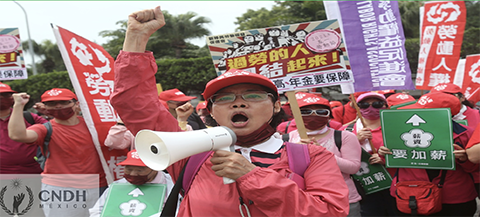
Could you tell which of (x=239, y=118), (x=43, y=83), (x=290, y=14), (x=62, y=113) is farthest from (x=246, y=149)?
(x=290, y=14)

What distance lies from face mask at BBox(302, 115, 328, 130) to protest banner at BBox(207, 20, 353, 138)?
35 centimetres

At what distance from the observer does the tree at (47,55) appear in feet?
116

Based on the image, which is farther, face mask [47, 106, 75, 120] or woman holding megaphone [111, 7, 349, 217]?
face mask [47, 106, 75, 120]

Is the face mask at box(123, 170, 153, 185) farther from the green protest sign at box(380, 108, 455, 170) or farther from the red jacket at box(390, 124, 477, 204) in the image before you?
the red jacket at box(390, 124, 477, 204)

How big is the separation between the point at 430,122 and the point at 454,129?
28cm

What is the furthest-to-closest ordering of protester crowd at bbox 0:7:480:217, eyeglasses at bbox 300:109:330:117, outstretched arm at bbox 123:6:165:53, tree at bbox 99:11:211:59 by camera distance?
tree at bbox 99:11:211:59, eyeglasses at bbox 300:109:330:117, outstretched arm at bbox 123:6:165:53, protester crowd at bbox 0:7:480:217

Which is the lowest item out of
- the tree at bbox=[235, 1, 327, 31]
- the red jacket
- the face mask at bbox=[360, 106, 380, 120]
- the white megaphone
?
the red jacket

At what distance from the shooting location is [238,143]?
1.74 m

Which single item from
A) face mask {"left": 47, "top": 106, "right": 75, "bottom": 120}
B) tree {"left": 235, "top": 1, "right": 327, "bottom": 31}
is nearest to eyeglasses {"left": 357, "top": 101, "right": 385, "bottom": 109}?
face mask {"left": 47, "top": 106, "right": 75, "bottom": 120}

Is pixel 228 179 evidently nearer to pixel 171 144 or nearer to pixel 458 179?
pixel 171 144

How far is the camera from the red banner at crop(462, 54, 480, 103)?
21.0 ft

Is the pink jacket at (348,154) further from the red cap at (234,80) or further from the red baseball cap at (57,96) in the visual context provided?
the red baseball cap at (57,96)

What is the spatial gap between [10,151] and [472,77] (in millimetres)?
7542

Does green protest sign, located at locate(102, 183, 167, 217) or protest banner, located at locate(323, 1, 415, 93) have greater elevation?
protest banner, located at locate(323, 1, 415, 93)
